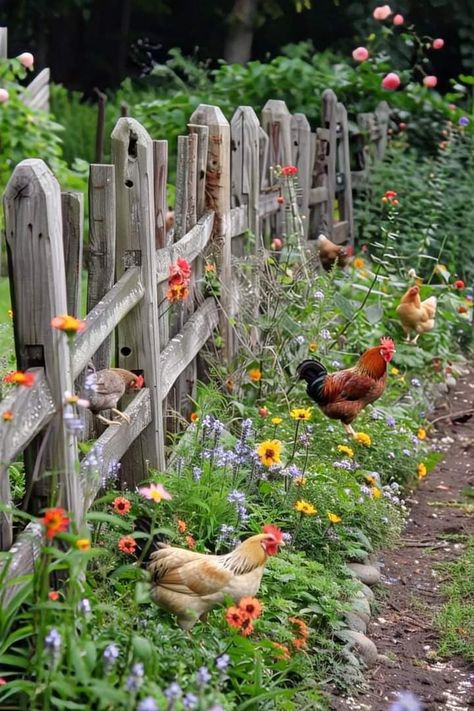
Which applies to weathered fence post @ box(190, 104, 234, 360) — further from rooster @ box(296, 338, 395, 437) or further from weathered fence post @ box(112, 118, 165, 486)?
weathered fence post @ box(112, 118, 165, 486)

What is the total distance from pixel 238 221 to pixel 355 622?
2802 mm

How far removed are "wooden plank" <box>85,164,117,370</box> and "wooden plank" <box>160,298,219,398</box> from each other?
616mm

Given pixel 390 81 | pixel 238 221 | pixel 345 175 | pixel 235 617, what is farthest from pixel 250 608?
pixel 390 81

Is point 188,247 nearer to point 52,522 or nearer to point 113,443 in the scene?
point 113,443

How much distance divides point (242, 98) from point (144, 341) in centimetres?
753

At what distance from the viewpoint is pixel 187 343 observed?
5.38 m

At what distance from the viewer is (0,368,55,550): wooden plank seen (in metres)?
3.00

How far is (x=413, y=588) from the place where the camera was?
Result: 16.7ft

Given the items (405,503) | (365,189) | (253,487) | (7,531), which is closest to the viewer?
(7,531)

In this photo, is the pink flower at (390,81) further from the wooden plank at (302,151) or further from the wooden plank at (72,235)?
the wooden plank at (72,235)

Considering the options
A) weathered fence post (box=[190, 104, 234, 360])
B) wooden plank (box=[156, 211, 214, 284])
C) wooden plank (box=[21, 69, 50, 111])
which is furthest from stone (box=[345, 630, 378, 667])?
wooden plank (box=[21, 69, 50, 111])

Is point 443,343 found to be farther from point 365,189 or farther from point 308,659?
point 308,659

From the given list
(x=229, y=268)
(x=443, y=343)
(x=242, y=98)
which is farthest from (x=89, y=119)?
(x=229, y=268)

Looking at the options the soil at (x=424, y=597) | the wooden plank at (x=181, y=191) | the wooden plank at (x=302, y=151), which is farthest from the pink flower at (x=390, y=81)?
the wooden plank at (x=181, y=191)
